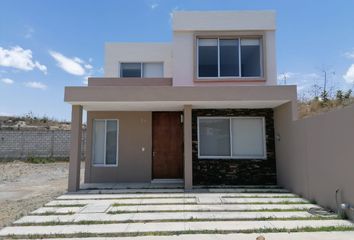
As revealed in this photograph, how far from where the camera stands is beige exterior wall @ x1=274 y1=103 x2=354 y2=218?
666cm

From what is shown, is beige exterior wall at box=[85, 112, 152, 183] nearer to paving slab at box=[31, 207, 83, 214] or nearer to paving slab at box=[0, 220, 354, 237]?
paving slab at box=[31, 207, 83, 214]

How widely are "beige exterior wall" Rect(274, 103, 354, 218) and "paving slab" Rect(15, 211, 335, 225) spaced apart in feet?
3.56

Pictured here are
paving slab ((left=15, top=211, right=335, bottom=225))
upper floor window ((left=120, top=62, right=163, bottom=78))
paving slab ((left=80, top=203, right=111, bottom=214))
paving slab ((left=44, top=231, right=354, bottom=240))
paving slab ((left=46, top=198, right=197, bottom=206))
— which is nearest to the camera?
paving slab ((left=44, top=231, right=354, bottom=240))

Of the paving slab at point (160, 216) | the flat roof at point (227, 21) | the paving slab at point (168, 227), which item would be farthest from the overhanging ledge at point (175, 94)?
the paving slab at point (168, 227)

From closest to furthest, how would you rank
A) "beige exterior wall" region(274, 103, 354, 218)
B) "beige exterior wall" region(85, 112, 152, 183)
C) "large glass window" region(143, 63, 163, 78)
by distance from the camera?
"beige exterior wall" region(274, 103, 354, 218) → "beige exterior wall" region(85, 112, 152, 183) → "large glass window" region(143, 63, 163, 78)

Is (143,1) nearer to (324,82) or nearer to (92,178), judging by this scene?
(92,178)

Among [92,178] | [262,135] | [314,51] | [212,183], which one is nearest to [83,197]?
[92,178]

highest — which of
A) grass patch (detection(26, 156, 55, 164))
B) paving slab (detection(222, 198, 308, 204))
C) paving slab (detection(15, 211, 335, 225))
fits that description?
grass patch (detection(26, 156, 55, 164))

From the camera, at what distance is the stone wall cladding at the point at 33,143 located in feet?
72.4

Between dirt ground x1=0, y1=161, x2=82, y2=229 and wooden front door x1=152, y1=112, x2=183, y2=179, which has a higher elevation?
wooden front door x1=152, y1=112, x2=183, y2=179

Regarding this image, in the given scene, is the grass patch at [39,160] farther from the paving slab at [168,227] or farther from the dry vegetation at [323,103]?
the dry vegetation at [323,103]

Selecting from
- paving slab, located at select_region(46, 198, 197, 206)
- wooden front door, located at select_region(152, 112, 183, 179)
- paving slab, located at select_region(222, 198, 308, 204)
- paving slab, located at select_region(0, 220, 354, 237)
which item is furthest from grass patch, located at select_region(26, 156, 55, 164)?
paving slab, located at select_region(222, 198, 308, 204)

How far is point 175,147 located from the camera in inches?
496

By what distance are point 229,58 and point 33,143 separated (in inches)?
682
